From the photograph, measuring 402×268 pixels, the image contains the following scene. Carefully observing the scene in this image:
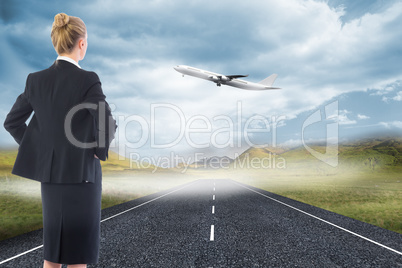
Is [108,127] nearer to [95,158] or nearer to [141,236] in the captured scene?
[95,158]

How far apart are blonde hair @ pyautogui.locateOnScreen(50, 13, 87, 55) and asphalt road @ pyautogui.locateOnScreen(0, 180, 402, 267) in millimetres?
4370

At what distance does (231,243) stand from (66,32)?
20.1ft

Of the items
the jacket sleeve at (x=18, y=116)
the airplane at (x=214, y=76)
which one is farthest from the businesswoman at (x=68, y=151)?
the airplane at (x=214, y=76)

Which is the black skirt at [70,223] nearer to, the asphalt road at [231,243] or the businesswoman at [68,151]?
the businesswoman at [68,151]

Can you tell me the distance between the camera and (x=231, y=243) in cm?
659

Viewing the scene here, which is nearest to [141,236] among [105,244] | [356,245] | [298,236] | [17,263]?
[105,244]

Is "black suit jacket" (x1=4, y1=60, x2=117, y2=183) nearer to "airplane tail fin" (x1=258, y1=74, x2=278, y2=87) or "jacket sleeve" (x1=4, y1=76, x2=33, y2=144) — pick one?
"jacket sleeve" (x1=4, y1=76, x2=33, y2=144)

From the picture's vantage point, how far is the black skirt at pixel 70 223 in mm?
1946

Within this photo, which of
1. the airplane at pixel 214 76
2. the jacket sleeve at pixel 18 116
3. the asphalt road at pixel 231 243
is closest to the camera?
the jacket sleeve at pixel 18 116

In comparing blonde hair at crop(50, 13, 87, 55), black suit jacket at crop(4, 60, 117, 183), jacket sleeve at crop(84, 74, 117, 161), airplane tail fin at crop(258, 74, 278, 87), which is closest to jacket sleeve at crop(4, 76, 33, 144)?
black suit jacket at crop(4, 60, 117, 183)

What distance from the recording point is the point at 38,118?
2.08m

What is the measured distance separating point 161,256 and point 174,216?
5110mm

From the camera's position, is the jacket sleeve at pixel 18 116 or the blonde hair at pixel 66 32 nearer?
the blonde hair at pixel 66 32

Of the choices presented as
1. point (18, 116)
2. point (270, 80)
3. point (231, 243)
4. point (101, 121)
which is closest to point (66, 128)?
point (101, 121)
